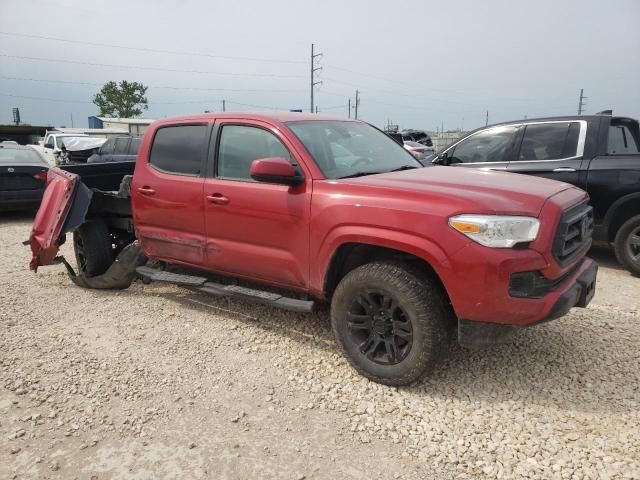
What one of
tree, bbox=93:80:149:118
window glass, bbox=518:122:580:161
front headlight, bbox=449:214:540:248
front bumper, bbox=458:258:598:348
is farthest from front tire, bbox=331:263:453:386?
tree, bbox=93:80:149:118

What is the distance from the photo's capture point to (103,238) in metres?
5.43

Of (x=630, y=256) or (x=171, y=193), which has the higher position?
(x=171, y=193)

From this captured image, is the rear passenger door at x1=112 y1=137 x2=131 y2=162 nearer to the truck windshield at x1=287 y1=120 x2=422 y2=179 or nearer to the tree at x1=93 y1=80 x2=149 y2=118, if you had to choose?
the truck windshield at x1=287 y1=120 x2=422 y2=179

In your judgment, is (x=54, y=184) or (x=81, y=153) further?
(x=81, y=153)

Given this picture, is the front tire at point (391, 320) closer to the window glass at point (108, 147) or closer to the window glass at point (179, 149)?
the window glass at point (179, 149)

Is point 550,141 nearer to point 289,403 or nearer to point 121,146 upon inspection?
point 289,403

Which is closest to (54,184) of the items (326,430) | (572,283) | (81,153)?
(326,430)

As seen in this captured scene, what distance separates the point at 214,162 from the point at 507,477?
121 inches

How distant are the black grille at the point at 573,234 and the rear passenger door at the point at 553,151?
268 cm

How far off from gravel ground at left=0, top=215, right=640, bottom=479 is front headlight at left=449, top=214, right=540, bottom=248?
3.44ft

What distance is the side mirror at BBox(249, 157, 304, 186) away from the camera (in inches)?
133

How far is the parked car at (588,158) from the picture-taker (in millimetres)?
5566

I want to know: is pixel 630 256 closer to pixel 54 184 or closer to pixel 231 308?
pixel 231 308

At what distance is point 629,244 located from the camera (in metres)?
5.58
